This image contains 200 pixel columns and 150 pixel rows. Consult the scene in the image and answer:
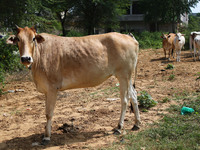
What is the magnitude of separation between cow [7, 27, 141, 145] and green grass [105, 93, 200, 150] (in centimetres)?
47

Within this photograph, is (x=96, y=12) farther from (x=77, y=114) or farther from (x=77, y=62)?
(x=77, y=62)

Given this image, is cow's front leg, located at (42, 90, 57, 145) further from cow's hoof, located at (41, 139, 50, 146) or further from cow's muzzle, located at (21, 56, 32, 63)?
cow's muzzle, located at (21, 56, 32, 63)

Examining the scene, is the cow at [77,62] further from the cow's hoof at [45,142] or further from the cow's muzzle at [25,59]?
the cow's muzzle at [25,59]

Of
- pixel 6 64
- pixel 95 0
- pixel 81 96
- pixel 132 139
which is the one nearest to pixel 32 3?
pixel 6 64

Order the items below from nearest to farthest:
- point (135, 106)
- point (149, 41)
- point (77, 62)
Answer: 1. point (77, 62)
2. point (135, 106)
3. point (149, 41)

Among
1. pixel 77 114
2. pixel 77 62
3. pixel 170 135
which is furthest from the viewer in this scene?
pixel 77 114

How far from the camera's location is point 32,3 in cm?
1075

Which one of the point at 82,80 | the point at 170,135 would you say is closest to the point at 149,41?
the point at 82,80

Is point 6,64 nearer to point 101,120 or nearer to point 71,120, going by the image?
point 71,120

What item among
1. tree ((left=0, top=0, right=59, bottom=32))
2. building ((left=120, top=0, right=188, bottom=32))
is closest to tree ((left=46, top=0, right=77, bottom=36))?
tree ((left=0, top=0, right=59, bottom=32))

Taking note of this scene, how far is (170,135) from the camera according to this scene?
14.2 feet

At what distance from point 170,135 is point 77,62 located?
2313mm

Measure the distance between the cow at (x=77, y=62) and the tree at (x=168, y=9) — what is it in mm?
27934

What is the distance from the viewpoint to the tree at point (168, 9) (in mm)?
30375
